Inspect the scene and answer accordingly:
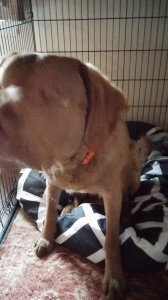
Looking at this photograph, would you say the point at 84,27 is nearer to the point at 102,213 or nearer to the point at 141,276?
the point at 102,213

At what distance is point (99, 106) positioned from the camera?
1.02 m

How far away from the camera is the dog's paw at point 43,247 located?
5.23 ft

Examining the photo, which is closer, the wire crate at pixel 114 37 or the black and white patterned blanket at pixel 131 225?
the black and white patterned blanket at pixel 131 225

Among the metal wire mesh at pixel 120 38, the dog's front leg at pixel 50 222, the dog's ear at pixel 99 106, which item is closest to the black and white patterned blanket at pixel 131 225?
the dog's front leg at pixel 50 222

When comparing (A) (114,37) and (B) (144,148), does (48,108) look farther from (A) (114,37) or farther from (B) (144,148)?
(A) (114,37)

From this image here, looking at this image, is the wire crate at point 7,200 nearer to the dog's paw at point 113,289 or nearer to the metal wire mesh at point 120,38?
the dog's paw at point 113,289

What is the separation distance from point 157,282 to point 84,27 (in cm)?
223

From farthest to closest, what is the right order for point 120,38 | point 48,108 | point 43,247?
point 120,38
point 43,247
point 48,108

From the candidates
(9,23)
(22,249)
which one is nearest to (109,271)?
(22,249)

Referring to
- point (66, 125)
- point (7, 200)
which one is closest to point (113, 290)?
point (66, 125)

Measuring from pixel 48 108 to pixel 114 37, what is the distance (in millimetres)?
2072

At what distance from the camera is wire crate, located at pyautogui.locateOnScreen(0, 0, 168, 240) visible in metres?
2.47

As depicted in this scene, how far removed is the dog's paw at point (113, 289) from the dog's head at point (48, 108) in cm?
73

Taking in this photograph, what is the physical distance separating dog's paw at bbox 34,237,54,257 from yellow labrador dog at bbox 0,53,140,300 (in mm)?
374
